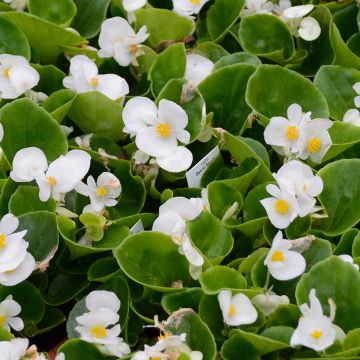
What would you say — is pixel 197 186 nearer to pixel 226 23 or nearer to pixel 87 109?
pixel 87 109

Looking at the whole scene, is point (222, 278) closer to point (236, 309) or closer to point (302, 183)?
point (236, 309)

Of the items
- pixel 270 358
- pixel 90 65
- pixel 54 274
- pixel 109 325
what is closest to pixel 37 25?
pixel 90 65

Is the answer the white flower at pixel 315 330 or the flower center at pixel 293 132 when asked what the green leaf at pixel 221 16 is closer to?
the flower center at pixel 293 132

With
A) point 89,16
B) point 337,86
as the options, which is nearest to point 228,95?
point 337,86

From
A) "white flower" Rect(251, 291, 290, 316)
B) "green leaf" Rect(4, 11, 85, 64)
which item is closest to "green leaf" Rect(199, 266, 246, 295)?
"white flower" Rect(251, 291, 290, 316)

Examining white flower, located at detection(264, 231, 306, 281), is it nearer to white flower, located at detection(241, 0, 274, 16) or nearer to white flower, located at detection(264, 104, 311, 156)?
white flower, located at detection(264, 104, 311, 156)

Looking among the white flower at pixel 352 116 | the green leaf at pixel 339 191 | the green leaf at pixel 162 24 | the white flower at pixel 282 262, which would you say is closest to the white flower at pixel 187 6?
the green leaf at pixel 162 24
